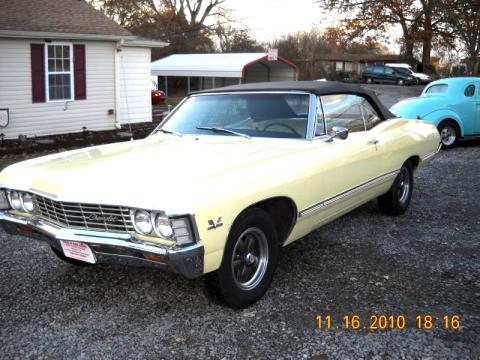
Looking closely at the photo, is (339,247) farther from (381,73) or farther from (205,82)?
(381,73)

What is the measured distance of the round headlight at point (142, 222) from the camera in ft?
10.4

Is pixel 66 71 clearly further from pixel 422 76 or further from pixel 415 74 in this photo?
pixel 422 76

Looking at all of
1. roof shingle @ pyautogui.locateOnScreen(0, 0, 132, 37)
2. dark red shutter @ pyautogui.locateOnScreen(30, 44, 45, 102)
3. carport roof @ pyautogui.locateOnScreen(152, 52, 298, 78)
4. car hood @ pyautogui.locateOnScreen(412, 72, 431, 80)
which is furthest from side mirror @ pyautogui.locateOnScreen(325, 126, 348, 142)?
car hood @ pyautogui.locateOnScreen(412, 72, 431, 80)

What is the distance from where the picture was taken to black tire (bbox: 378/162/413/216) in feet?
19.3

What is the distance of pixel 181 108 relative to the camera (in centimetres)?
529

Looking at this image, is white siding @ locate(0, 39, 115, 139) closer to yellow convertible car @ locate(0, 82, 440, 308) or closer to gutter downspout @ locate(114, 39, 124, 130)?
gutter downspout @ locate(114, 39, 124, 130)

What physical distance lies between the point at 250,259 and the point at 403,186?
10.2ft

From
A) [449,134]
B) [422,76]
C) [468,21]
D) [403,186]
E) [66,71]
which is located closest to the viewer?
[403,186]

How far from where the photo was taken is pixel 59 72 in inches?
520

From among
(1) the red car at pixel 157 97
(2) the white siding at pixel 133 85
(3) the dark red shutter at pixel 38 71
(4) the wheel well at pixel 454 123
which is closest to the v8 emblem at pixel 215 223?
(4) the wheel well at pixel 454 123

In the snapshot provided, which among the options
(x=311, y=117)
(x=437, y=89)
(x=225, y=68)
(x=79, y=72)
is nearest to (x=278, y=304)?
(x=311, y=117)

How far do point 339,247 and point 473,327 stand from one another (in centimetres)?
174

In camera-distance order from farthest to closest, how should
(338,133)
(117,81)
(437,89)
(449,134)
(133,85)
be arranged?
(133,85) < (117,81) < (437,89) < (449,134) < (338,133)

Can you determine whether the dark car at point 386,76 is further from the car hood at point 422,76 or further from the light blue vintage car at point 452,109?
the light blue vintage car at point 452,109
